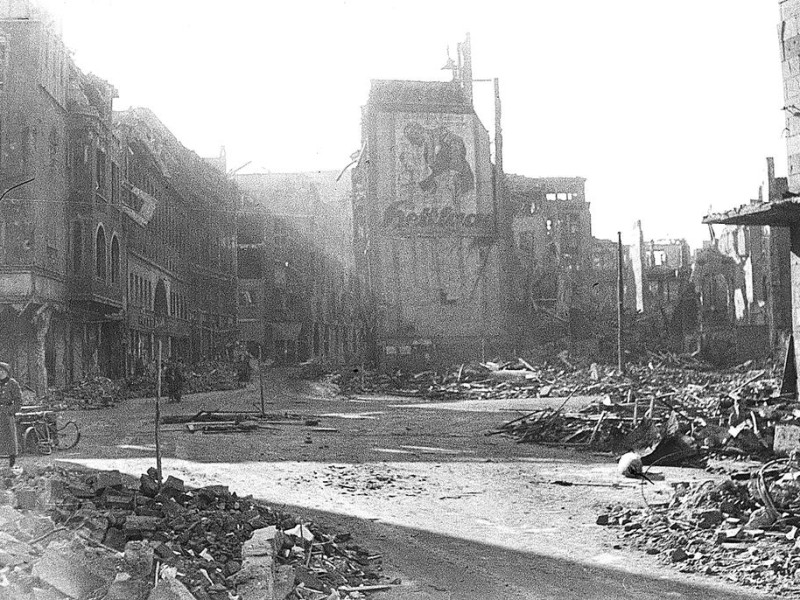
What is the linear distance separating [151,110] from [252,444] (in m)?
48.0

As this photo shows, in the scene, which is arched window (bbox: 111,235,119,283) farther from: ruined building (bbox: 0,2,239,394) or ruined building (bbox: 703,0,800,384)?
ruined building (bbox: 703,0,800,384)

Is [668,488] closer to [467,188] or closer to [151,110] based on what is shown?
[467,188]

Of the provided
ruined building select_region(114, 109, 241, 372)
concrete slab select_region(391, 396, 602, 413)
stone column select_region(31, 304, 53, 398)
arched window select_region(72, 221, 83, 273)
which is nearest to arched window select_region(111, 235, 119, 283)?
ruined building select_region(114, 109, 241, 372)

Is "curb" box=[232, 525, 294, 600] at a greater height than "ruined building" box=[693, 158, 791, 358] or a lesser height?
lesser

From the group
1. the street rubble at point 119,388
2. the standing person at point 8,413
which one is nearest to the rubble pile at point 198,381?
the street rubble at point 119,388

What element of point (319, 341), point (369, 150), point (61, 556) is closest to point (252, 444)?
point (61, 556)

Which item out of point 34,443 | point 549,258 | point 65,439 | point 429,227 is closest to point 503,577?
point 34,443

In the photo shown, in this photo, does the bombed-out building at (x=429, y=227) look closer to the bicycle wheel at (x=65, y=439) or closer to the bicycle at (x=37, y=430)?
the bicycle wheel at (x=65, y=439)

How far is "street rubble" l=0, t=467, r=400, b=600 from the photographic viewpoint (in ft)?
19.4

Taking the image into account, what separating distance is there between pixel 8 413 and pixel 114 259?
31850mm

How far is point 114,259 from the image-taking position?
44.1 metres

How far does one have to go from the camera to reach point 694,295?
68812 mm

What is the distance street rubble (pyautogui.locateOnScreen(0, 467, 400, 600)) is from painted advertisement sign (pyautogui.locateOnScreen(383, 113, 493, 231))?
48193mm

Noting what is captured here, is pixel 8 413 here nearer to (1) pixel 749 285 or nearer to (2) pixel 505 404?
(2) pixel 505 404
